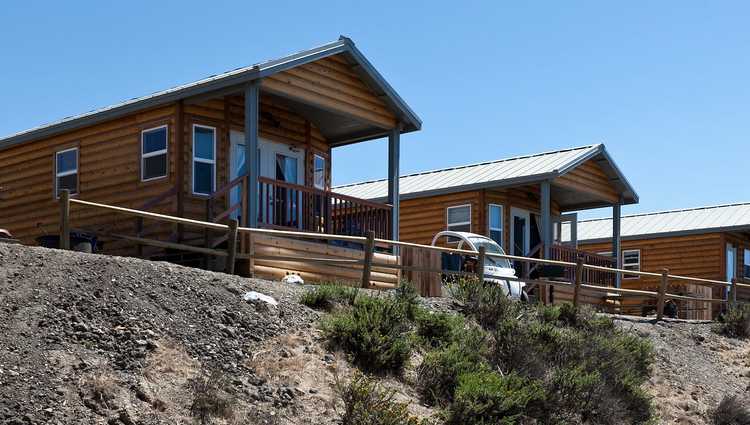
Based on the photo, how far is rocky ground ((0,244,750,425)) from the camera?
11.8 metres

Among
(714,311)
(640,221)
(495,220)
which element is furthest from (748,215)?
(495,220)

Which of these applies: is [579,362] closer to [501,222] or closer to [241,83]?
[241,83]

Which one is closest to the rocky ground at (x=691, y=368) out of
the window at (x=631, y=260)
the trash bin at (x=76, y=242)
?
the trash bin at (x=76, y=242)

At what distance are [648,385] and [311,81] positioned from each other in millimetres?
8462

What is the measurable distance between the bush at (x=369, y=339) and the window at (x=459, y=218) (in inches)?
584

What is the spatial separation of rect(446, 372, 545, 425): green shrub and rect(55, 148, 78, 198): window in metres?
11.3

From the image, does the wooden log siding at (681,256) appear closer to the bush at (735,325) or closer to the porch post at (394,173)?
the bush at (735,325)

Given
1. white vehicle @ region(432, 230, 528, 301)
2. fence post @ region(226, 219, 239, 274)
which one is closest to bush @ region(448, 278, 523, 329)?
white vehicle @ region(432, 230, 528, 301)

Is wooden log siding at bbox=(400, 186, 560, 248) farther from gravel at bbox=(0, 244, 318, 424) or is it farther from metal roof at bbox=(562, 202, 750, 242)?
gravel at bbox=(0, 244, 318, 424)

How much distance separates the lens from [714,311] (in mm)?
31719

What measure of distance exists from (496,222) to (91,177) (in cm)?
1199

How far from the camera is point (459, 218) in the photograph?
3105 cm

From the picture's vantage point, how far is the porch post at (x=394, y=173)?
77.4 ft

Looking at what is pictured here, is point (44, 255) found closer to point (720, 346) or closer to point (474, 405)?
point (474, 405)
